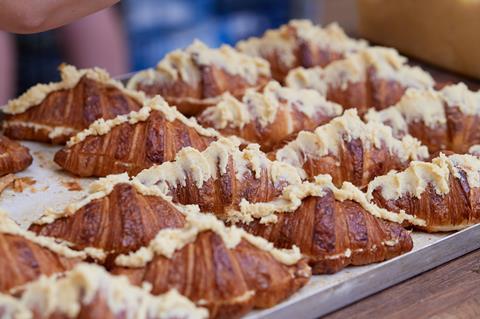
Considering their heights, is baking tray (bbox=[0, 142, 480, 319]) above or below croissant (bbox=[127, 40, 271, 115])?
below

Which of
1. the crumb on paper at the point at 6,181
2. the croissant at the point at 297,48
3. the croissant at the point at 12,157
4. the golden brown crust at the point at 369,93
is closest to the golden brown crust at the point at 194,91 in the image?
the golden brown crust at the point at 369,93

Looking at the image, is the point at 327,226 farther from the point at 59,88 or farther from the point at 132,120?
the point at 59,88

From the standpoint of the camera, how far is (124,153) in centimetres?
301

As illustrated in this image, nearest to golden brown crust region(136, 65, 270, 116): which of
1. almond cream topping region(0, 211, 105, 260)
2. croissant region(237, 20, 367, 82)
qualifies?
croissant region(237, 20, 367, 82)

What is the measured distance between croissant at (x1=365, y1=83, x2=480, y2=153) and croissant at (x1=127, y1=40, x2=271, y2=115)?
0.68 meters

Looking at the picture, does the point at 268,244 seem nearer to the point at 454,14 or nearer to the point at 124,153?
the point at 124,153

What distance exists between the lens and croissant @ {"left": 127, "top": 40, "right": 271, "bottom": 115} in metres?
3.67

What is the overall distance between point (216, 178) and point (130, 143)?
0.46 m

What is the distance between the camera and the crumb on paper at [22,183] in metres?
2.95

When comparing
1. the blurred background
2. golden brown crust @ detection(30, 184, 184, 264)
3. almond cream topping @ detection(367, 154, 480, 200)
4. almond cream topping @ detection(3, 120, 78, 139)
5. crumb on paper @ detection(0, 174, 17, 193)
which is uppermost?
golden brown crust @ detection(30, 184, 184, 264)

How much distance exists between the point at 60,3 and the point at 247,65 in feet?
4.15

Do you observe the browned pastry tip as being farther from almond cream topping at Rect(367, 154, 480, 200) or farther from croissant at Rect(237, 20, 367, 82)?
croissant at Rect(237, 20, 367, 82)

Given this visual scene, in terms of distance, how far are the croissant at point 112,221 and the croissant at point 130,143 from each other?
1.68ft

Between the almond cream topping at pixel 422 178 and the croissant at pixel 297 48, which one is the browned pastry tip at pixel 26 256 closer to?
the almond cream topping at pixel 422 178
